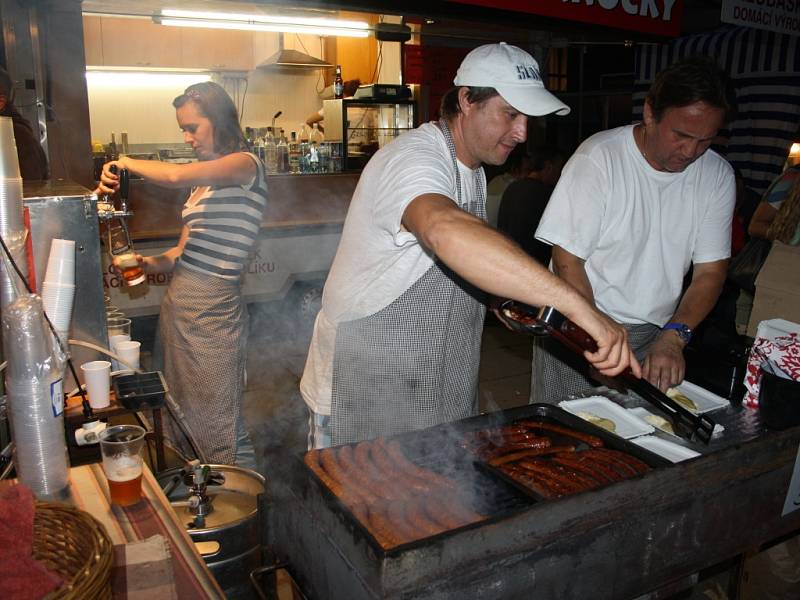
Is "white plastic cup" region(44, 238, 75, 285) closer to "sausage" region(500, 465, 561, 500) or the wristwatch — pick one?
"sausage" region(500, 465, 561, 500)

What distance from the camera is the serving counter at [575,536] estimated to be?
1495mm

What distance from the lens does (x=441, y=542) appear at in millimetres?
1461

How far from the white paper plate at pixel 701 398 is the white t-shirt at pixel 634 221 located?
1.71 feet

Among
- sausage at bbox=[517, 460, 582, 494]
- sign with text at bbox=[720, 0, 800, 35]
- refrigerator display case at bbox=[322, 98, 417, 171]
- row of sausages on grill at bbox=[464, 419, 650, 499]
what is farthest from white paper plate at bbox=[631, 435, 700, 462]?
refrigerator display case at bbox=[322, 98, 417, 171]

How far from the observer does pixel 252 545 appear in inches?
90.0

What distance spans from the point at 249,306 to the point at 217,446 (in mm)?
3305

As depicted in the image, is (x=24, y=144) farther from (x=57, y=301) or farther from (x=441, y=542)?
(x=441, y=542)

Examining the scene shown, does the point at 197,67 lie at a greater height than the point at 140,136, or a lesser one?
greater

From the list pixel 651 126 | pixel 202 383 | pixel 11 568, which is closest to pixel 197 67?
pixel 202 383

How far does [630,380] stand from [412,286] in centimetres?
87

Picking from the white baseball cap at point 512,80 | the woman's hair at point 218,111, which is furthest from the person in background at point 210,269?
the white baseball cap at point 512,80

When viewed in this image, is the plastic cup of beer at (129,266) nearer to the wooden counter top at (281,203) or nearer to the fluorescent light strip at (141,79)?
the wooden counter top at (281,203)

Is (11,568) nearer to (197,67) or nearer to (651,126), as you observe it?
(651,126)

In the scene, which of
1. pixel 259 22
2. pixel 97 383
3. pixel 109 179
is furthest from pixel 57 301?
pixel 259 22
